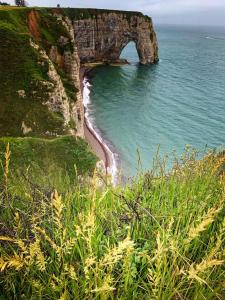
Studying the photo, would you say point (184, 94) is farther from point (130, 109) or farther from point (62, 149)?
point (62, 149)

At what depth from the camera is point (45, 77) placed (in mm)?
38625

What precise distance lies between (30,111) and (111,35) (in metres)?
80.4

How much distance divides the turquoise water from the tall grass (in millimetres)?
25873

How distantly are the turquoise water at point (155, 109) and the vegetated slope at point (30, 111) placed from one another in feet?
25.5

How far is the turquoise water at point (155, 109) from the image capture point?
49938 mm

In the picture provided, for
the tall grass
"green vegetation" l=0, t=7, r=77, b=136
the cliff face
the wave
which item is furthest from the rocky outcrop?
the tall grass

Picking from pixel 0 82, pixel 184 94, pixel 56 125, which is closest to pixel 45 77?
pixel 0 82

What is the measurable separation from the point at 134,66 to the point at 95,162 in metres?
89.8

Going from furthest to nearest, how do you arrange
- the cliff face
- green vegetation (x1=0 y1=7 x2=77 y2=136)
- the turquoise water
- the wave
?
the turquoise water, the wave, the cliff face, green vegetation (x1=0 y1=7 x2=77 y2=136)

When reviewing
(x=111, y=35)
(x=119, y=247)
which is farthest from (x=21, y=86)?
(x=111, y=35)

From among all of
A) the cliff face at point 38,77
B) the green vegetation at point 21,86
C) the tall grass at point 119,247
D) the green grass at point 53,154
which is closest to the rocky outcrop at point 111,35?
the cliff face at point 38,77

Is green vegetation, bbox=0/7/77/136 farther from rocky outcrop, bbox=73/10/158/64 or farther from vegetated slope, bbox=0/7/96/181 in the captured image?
rocky outcrop, bbox=73/10/158/64

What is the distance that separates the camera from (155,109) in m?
66.1

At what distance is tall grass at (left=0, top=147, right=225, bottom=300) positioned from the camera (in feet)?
11.6
